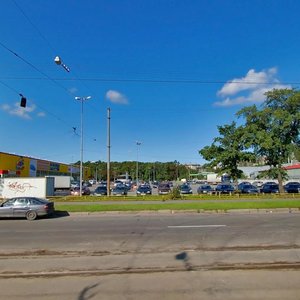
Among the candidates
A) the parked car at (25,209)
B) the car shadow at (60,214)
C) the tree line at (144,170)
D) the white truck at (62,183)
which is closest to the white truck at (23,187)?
the car shadow at (60,214)

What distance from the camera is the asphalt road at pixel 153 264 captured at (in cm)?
603

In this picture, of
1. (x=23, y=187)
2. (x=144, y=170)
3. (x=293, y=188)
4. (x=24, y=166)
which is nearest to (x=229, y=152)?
(x=293, y=188)

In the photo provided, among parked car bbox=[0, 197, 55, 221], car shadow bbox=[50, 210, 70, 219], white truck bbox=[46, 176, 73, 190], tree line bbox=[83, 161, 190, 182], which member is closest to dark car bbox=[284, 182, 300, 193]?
car shadow bbox=[50, 210, 70, 219]

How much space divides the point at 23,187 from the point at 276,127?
27415mm

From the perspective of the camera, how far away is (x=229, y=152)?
39625 mm

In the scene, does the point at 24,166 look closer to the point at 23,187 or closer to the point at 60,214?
the point at 23,187

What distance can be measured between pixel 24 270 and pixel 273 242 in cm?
706

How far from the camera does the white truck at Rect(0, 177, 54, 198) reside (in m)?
37.0

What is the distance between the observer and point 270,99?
3947 cm

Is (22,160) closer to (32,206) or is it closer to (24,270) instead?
(32,206)

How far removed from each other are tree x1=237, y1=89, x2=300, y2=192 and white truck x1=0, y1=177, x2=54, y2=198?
2228 cm

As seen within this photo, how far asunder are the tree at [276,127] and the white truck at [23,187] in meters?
22.3

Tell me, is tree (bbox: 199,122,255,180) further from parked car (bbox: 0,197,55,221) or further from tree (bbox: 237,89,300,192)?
parked car (bbox: 0,197,55,221)

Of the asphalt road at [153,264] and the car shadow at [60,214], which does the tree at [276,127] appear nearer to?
the car shadow at [60,214]
